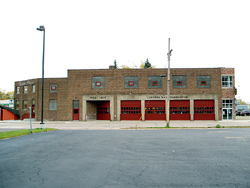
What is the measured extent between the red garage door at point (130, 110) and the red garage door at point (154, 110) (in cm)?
129

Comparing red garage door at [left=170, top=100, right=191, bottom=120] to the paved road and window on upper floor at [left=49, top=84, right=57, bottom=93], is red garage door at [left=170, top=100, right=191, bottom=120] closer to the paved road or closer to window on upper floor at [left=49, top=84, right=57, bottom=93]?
window on upper floor at [left=49, top=84, right=57, bottom=93]

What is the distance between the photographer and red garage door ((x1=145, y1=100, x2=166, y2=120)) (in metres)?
33.3

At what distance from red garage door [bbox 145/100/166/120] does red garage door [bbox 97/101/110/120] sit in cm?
655

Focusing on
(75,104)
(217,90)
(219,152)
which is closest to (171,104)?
(217,90)

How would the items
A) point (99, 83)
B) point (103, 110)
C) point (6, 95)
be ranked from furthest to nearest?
point (6, 95) < point (103, 110) < point (99, 83)

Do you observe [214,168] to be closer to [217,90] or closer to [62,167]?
[62,167]

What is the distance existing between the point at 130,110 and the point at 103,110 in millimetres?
4977

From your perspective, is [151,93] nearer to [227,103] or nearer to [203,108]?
[203,108]

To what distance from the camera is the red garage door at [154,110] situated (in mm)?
33312

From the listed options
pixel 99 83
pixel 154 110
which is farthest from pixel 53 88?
pixel 154 110

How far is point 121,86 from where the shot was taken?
111ft

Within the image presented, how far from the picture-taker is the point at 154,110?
1318 inches

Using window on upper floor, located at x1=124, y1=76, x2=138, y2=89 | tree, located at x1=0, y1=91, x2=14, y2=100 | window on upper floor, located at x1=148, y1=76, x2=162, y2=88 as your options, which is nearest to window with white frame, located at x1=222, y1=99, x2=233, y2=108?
window on upper floor, located at x1=148, y1=76, x2=162, y2=88

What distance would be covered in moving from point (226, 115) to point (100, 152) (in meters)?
30.1
